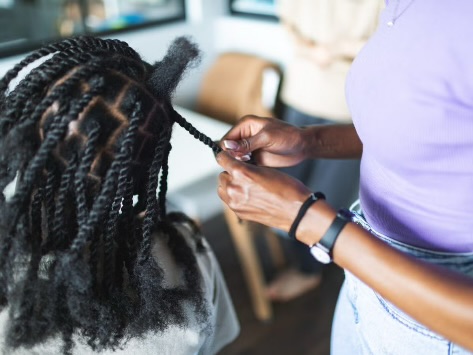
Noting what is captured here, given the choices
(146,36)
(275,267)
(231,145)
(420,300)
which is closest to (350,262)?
(420,300)

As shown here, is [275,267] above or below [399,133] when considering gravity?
below

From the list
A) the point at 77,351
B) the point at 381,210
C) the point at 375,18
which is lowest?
the point at 77,351

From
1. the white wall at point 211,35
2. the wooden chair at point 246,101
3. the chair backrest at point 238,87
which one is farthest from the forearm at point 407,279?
the white wall at point 211,35

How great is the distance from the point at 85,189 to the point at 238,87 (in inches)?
53.4

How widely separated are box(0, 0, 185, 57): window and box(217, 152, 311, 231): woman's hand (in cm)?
141

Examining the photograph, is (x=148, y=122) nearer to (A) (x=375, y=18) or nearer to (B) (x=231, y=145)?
(B) (x=231, y=145)

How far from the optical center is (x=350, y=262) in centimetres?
60

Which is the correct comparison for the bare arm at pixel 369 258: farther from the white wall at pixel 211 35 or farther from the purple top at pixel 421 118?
the white wall at pixel 211 35

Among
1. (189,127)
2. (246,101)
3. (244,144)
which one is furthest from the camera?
(246,101)

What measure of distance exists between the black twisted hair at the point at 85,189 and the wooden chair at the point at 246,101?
103cm

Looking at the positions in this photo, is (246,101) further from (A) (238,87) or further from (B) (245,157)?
(B) (245,157)

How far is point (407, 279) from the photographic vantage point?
0.56 m

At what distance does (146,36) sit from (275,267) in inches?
44.6

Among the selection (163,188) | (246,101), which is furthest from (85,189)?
(246,101)
